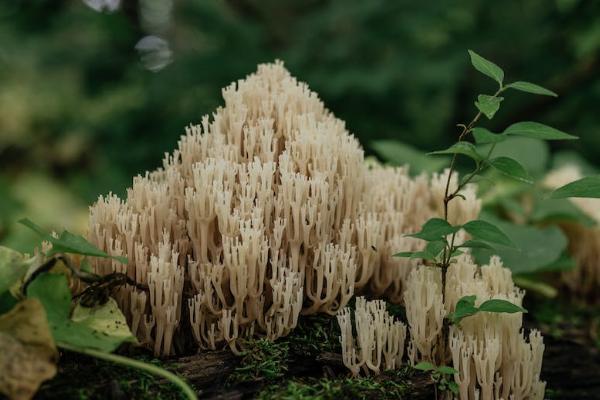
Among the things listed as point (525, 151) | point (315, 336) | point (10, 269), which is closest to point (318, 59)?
point (525, 151)

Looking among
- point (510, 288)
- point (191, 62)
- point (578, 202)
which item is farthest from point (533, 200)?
point (191, 62)

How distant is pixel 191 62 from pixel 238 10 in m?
2.22

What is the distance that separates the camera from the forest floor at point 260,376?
1.60m

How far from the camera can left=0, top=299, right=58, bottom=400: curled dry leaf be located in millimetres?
1411

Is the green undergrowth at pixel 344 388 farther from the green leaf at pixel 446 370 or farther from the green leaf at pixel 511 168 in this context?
the green leaf at pixel 511 168

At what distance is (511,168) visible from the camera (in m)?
1.64

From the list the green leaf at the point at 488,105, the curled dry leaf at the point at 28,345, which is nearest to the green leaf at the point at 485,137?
the green leaf at the point at 488,105

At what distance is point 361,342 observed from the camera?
5.83ft

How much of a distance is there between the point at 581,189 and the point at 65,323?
154 cm

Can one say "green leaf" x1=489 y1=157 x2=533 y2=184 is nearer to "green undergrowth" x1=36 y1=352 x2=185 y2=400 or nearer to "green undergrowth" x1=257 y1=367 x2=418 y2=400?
"green undergrowth" x1=257 y1=367 x2=418 y2=400

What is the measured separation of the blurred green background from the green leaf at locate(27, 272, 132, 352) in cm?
261

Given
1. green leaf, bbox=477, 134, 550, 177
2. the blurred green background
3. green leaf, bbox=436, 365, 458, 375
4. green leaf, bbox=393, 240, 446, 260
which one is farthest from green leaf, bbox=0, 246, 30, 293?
green leaf, bbox=477, 134, 550, 177

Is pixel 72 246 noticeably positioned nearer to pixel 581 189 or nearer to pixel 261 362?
pixel 261 362

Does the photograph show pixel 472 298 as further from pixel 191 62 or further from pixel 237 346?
pixel 191 62
